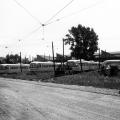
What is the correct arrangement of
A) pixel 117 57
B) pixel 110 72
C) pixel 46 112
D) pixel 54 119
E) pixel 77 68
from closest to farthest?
1. pixel 54 119
2. pixel 46 112
3. pixel 110 72
4. pixel 77 68
5. pixel 117 57

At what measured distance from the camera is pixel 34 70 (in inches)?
2330

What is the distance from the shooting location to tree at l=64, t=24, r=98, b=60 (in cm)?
7862

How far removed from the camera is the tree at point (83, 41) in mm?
78625

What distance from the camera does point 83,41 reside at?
81.5 m

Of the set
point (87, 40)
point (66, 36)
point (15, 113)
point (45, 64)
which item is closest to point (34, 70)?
point (45, 64)

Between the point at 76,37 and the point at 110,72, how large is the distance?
1991 inches

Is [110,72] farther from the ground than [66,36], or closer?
closer

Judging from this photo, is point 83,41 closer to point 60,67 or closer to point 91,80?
point 60,67

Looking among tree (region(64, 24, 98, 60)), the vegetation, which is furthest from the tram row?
tree (region(64, 24, 98, 60))

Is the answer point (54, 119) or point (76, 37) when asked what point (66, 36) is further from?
point (54, 119)

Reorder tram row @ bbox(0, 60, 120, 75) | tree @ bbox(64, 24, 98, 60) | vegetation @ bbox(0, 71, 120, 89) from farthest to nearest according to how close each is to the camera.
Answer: tree @ bbox(64, 24, 98, 60)
tram row @ bbox(0, 60, 120, 75)
vegetation @ bbox(0, 71, 120, 89)

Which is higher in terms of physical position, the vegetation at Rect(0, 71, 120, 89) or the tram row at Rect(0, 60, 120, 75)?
the tram row at Rect(0, 60, 120, 75)

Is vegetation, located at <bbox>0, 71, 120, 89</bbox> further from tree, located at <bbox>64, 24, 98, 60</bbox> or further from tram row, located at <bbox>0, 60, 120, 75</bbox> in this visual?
tree, located at <bbox>64, 24, 98, 60</bbox>

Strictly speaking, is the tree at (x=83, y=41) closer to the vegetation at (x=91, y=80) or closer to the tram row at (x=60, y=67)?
the tram row at (x=60, y=67)
